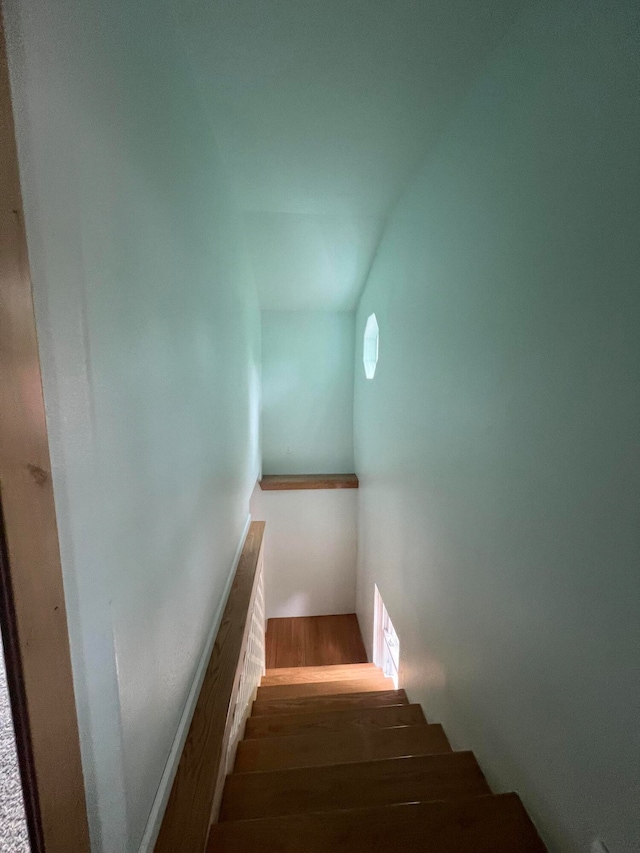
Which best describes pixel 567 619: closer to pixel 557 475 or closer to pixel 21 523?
pixel 557 475

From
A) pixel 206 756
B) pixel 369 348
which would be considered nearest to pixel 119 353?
pixel 206 756

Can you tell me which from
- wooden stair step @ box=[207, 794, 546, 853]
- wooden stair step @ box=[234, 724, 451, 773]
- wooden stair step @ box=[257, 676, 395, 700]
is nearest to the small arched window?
wooden stair step @ box=[257, 676, 395, 700]

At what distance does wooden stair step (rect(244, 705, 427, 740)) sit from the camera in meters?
1.70

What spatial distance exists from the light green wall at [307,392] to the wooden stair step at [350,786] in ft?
10.9

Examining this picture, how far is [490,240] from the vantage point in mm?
1195

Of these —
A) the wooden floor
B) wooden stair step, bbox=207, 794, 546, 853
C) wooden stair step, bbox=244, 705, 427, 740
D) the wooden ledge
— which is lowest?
the wooden floor

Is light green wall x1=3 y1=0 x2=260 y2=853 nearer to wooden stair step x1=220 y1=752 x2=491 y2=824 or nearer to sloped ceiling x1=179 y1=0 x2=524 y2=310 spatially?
sloped ceiling x1=179 y1=0 x2=524 y2=310

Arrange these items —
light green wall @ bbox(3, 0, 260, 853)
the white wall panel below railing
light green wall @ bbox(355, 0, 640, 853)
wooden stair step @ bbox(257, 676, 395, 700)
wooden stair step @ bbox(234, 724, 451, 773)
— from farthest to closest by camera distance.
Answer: the white wall panel below railing, wooden stair step @ bbox(257, 676, 395, 700), wooden stair step @ bbox(234, 724, 451, 773), light green wall @ bbox(355, 0, 640, 853), light green wall @ bbox(3, 0, 260, 853)

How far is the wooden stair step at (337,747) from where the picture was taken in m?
1.45

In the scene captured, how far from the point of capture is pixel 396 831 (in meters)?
0.99

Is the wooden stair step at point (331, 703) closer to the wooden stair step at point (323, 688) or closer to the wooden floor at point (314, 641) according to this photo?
the wooden stair step at point (323, 688)

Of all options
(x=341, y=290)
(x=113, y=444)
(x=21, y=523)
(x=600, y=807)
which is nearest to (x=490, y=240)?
(x=113, y=444)

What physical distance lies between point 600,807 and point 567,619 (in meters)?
0.39

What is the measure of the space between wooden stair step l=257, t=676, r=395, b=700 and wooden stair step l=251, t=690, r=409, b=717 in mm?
280
